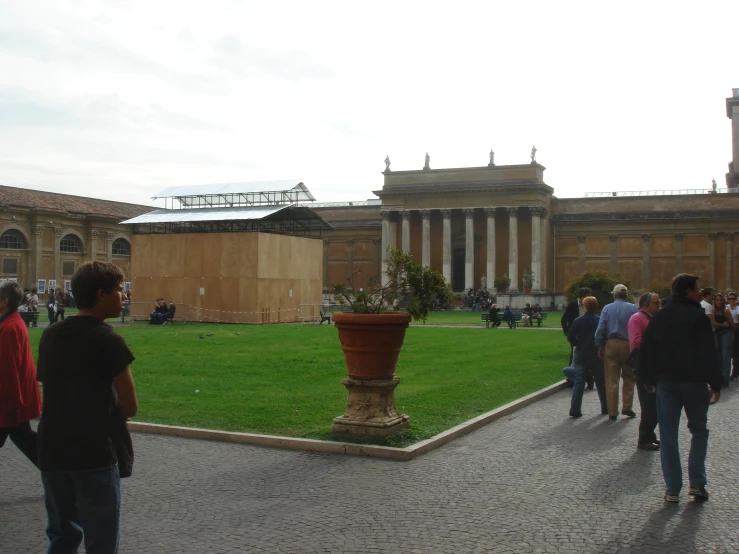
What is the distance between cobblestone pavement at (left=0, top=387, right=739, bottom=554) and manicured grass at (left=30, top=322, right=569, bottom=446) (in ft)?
3.73

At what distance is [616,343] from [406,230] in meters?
59.1

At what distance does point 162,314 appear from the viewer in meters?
A: 34.5

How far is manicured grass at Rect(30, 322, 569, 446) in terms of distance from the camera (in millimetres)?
10804

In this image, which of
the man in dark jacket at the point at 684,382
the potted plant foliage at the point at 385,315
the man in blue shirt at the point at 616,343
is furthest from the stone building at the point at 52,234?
the man in dark jacket at the point at 684,382

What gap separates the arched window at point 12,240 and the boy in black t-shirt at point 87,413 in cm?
6155

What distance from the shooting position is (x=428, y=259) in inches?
2761

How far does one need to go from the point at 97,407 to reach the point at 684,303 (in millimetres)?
5389

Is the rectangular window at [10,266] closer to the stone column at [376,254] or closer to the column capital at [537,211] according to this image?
the stone column at [376,254]

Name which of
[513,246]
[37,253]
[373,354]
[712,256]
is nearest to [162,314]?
[373,354]

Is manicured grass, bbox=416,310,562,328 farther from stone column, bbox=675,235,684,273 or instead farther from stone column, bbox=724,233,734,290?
stone column, bbox=724,233,734,290

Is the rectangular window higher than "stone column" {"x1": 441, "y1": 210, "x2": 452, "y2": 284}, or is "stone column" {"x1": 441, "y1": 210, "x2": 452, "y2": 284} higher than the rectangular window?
"stone column" {"x1": 441, "y1": 210, "x2": 452, "y2": 284}

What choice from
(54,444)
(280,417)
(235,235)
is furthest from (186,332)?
(54,444)

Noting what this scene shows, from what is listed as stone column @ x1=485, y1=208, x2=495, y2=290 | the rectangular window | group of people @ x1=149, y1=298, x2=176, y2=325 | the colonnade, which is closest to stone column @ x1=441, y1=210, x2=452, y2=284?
the colonnade

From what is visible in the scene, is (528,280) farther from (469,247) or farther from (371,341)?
(371,341)
